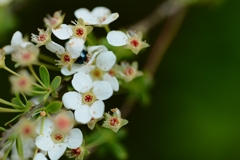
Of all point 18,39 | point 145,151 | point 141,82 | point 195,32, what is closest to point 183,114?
point 145,151

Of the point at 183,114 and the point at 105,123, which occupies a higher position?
the point at 105,123

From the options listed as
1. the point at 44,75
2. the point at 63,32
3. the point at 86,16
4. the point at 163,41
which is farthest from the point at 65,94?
the point at 163,41

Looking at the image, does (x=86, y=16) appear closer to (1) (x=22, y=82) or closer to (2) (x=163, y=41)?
(1) (x=22, y=82)

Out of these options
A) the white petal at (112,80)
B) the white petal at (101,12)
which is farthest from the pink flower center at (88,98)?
the white petal at (101,12)

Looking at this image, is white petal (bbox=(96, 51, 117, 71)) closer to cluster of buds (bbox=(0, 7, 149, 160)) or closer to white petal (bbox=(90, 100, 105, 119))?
cluster of buds (bbox=(0, 7, 149, 160))

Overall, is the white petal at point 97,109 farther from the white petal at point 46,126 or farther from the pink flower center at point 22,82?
the pink flower center at point 22,82

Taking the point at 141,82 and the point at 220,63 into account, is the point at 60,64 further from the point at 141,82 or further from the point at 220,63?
the point at 220,63
